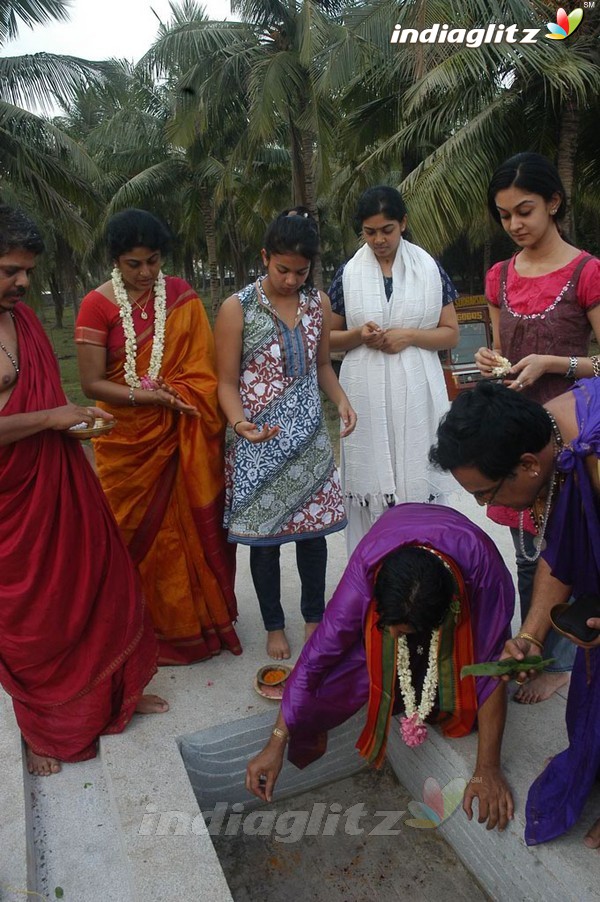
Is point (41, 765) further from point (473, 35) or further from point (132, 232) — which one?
point (473, 35)

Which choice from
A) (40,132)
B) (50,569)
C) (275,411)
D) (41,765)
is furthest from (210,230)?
(41,765)

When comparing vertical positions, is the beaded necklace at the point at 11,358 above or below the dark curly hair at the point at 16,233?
below

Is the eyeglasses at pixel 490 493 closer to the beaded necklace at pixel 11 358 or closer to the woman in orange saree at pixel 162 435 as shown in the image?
the woman in orange saree at pixel 162 435

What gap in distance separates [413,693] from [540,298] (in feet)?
4.30

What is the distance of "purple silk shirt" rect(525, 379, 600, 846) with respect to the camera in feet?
5.00

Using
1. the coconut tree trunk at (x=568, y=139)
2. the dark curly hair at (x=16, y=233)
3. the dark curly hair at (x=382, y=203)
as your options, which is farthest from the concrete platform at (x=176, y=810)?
the coconut tree trunk at (x=568, y=139)

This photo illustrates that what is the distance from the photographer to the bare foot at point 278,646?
268 centimetres

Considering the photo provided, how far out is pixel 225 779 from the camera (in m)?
2.37

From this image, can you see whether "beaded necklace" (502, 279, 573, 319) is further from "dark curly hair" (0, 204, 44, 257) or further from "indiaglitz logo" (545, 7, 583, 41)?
"indiaglitz logo" (545, 7, 583, 41)

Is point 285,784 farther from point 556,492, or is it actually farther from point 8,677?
point 556,492

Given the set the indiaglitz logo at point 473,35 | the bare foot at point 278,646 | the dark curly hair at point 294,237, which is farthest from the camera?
the indiaglitz logo at point 473,35

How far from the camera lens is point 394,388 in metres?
2.76

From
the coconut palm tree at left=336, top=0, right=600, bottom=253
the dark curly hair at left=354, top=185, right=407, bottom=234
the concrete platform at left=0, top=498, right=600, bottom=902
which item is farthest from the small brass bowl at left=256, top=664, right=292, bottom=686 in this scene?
the coconut palm tree at left=336, top=0, right=600, bottom=253

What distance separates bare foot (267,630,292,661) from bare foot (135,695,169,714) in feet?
1.54
